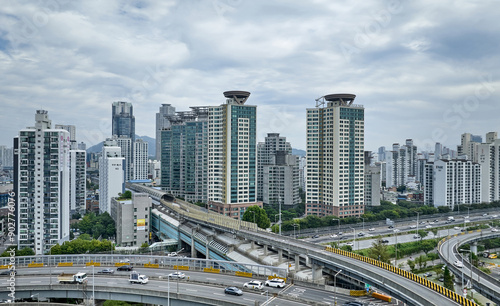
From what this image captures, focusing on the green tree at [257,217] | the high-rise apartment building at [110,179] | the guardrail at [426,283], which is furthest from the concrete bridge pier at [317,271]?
the high-rise apartment building at [110,179]

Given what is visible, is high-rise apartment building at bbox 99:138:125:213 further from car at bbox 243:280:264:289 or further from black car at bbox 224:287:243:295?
black car at bbox 224:287:243:295

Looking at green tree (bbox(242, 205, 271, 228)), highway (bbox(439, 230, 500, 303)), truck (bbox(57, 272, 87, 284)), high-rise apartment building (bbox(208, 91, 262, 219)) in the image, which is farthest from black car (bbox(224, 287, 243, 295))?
high-rise apartment building (bbox(208, 91, 262, 219))

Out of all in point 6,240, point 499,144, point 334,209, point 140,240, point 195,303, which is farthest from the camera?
point 499,144

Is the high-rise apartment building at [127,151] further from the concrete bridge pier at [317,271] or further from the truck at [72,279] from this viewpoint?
the concrete bridge pier at [317,271]

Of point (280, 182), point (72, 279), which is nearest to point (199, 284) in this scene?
point (72, 279)

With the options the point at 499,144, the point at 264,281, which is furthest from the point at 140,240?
the point at 499,144

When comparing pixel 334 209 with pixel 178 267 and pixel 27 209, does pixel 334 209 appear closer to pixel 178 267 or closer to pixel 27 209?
pixel 178 267
